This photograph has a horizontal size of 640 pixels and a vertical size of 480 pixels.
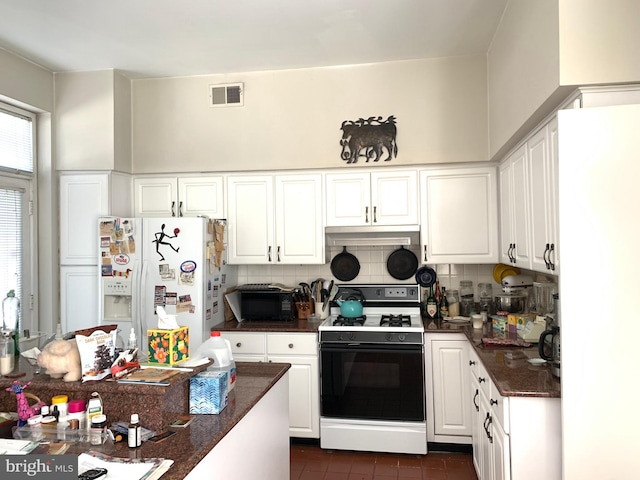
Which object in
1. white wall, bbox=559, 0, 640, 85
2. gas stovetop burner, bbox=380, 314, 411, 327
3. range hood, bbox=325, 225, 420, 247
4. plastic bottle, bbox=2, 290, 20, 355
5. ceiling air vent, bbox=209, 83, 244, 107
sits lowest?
gas stovetop burner, bbox=380, 314, 411, 327

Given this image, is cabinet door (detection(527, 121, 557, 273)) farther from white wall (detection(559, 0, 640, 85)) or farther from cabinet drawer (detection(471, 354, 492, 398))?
cabinet drawer (detection(471, 354, 492, 398))

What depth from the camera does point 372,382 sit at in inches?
133

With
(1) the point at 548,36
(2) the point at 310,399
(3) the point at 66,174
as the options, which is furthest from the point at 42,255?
(1) the point at 548,36

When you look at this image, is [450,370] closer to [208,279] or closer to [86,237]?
[208,279]

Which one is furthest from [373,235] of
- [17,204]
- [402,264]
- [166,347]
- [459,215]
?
[17,204]

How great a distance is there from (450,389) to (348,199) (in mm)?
1613

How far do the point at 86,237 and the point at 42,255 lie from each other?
1.20 ft

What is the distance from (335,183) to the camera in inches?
148

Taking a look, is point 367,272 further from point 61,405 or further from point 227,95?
point 61,405

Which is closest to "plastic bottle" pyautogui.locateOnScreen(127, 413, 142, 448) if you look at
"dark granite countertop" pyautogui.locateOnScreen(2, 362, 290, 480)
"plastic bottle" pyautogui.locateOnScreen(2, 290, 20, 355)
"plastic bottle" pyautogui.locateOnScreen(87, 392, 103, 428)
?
"dark granite countertop" pyautogui.locateOnScreen(2, 362, 290, 480)

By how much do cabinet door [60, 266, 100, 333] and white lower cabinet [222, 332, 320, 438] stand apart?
140 cm

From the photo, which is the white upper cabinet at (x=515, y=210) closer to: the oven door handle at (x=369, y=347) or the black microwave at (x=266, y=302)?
the oven door handle at (x=369, y=347)

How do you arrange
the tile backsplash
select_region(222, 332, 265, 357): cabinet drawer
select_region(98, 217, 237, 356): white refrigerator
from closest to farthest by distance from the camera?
select_region(98, 217, 237, 356): white refrigerator < select_region(222, 332, 265, 357): cabinet drawer < the tile backsplash

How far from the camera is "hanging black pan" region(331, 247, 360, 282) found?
4031 mm
